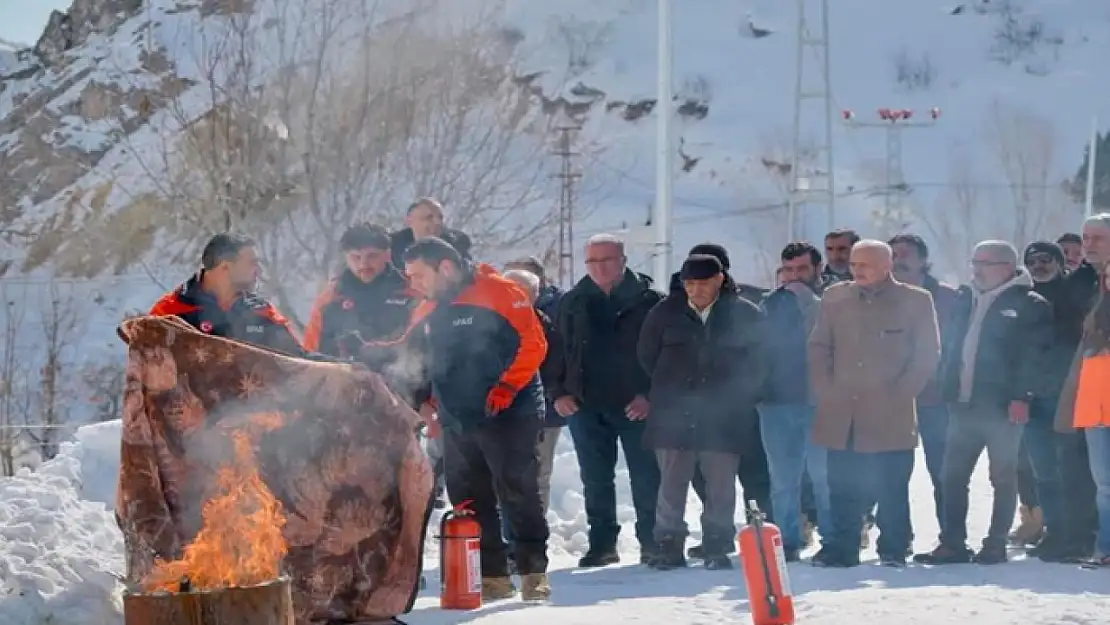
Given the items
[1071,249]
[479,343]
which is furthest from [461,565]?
[1071,249]

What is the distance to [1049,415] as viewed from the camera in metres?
9.48

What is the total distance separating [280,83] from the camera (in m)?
18.5

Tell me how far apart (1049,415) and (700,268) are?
7.79 ft

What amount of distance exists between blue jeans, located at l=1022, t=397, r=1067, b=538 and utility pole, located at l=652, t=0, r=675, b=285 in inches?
229

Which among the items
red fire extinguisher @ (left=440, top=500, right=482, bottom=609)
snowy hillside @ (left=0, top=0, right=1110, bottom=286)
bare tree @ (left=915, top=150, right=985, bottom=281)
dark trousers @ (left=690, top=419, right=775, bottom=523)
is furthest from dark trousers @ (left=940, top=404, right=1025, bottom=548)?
bare tree @ (left=915, top=150, right=985, bottom=281)

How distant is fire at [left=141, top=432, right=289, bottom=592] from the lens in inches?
215

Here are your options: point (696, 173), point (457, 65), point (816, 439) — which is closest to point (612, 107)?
point (696, 173)

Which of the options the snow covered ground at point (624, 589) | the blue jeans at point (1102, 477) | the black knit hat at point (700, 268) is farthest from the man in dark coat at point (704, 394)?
the blue jeans at point (1102, 477)

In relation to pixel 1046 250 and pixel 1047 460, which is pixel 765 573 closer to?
pixel 1047 460

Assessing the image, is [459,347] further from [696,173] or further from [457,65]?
[696,173]

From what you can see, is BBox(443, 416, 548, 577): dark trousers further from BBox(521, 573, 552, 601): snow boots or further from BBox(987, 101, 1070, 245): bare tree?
BBox(987, 101, 1070, 245): bare tree

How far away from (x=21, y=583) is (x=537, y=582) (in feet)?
8.61

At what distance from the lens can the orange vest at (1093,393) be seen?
29.0 feet

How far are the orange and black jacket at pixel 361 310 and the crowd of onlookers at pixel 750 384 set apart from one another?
13mm
